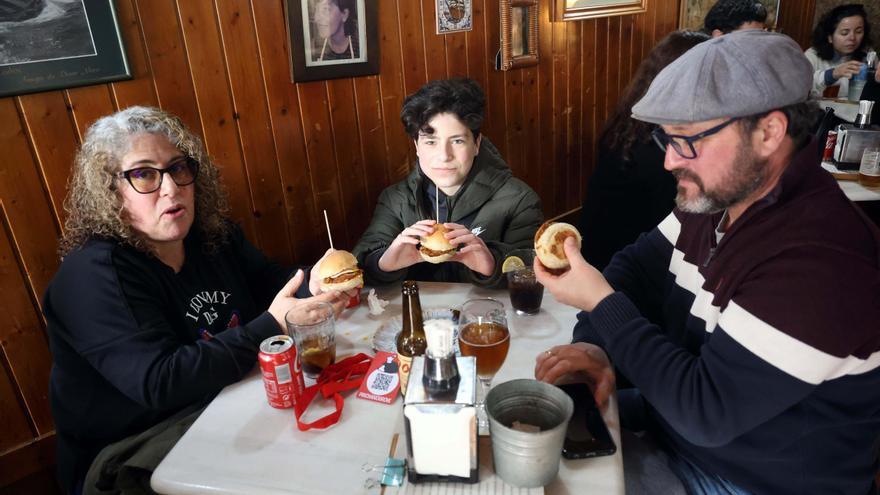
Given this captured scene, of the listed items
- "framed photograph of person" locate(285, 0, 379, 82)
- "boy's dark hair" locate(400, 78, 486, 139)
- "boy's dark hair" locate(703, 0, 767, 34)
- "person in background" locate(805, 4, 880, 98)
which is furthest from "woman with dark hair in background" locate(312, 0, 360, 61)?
"person in background" locate(805, 4, 880, 98)

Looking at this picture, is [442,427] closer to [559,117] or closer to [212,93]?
[212,93]

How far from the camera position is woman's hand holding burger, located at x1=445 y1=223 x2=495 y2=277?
1.74 m

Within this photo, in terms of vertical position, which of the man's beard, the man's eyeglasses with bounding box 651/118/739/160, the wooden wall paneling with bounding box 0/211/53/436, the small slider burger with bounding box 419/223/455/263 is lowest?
the wooden wall paneling with bounding box 0/211/53/436

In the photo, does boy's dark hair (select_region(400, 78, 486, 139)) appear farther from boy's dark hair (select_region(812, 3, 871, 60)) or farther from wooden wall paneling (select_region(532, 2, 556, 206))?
boy's dark hair (select_region(812, 3, 871, 60))

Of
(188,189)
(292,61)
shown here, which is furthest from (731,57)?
(292,61)

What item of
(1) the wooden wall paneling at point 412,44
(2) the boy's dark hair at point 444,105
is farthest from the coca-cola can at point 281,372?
(1) the wooden wall paneling at point 412,44

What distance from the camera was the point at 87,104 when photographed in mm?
1854

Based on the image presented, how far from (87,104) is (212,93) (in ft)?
1.41

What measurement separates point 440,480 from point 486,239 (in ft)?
4.09

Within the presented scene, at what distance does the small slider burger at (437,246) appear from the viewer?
1.73 m

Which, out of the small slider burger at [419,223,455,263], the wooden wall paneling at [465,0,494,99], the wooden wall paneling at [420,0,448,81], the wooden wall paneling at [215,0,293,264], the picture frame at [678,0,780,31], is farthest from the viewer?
the picture frame at [678,0,780,31]

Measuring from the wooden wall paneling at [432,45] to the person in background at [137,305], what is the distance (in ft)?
4.89

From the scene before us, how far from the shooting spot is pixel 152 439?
138cm

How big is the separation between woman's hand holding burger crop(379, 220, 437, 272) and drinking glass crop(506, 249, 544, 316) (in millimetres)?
314
